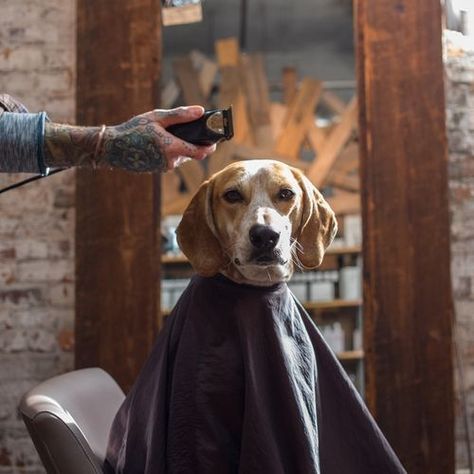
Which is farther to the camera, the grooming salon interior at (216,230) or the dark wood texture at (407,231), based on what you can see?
the dark wood texture at (407,231)

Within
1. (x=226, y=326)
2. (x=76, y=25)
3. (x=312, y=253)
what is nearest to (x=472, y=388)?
(x=312, y=253)

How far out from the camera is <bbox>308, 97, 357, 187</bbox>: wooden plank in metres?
4.84

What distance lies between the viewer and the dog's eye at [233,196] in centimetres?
176

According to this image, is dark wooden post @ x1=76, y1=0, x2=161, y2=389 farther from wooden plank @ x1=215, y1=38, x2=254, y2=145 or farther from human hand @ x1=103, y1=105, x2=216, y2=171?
wooden plank @ x1=215, y1=38, x2=254, y2=145

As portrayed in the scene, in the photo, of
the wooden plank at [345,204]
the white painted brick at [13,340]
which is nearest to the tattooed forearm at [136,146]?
the white painted brick at [13,340]

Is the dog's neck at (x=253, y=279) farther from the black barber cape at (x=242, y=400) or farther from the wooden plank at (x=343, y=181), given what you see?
the wooden plank at (x=343, y=181)

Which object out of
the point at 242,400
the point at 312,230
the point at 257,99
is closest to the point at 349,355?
the point at 257,99

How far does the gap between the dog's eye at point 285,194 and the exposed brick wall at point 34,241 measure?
135cm

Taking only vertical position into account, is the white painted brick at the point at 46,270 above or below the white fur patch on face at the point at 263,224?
below

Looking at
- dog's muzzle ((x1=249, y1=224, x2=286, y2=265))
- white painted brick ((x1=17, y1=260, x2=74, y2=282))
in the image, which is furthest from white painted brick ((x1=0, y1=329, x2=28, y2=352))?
dog's muzzle ((x1=249, y1=224, x2=286, y2=265))

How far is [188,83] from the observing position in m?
5.17

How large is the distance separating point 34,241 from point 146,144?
1632 millimetres

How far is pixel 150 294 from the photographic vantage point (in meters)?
2.79

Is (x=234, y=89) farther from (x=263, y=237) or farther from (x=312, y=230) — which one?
(x=263, y=237)
